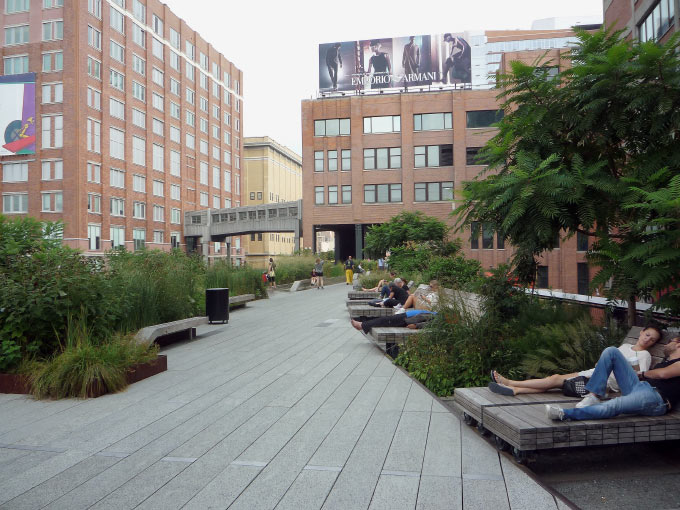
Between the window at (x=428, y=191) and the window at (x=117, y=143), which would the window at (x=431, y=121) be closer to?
the window at (x=428, y=191)

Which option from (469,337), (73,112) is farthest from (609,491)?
(73,112)

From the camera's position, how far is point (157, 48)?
66.5 metres

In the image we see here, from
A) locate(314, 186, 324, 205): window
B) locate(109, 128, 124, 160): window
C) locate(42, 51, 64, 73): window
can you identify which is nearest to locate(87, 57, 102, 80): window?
locate(42, 51, 64, 73): window

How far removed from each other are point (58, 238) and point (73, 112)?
50.5 meters

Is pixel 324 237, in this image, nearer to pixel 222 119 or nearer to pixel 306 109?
pixel 222 119

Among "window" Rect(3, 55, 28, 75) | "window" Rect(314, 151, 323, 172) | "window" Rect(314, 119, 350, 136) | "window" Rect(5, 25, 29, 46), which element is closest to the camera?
"window" Rect(314, 119, 350, 136)

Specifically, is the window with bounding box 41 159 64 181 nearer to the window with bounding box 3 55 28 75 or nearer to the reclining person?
the window with bounding box 3 55 28 75

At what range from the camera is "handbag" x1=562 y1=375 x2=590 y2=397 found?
513 centimetres

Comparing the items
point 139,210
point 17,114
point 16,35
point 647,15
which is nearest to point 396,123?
point 139,210

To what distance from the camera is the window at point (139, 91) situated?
6175 cm

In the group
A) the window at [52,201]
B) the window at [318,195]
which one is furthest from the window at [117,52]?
the window at [318,195]

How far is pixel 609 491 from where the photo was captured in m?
4.10

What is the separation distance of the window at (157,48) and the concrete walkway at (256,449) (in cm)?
6519

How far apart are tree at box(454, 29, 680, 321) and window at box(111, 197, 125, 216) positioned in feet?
185
